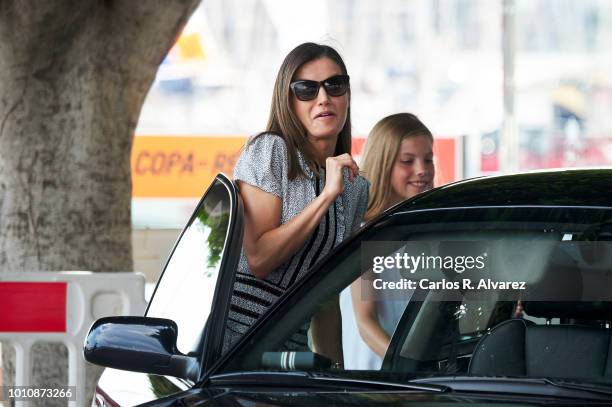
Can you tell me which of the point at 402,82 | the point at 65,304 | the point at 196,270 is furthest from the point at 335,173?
the point at 402,82

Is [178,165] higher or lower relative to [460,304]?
higher

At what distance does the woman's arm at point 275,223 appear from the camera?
3480 mm

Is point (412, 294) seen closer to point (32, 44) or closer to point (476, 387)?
point (476, 387)

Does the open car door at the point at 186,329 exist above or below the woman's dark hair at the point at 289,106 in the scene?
below

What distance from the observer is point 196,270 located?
125 inches

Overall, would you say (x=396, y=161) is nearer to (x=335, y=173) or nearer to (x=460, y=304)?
(x=335, y=173)

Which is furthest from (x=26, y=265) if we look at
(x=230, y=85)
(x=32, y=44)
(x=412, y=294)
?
(x=230, y=85)

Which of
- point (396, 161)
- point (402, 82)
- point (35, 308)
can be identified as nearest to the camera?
point (396, 161)

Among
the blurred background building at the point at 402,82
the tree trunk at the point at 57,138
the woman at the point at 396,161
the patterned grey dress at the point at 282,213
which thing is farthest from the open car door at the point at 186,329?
the blurred background building at the point at 402,82

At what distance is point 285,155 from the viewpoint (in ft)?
11.9

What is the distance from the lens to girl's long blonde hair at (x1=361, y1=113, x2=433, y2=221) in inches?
191

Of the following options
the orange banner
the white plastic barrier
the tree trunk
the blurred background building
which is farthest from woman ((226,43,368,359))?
the orange banner

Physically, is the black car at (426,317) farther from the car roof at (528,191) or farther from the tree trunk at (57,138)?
the tree trunk at (57,138)

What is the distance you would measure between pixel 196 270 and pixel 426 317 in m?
0.57
